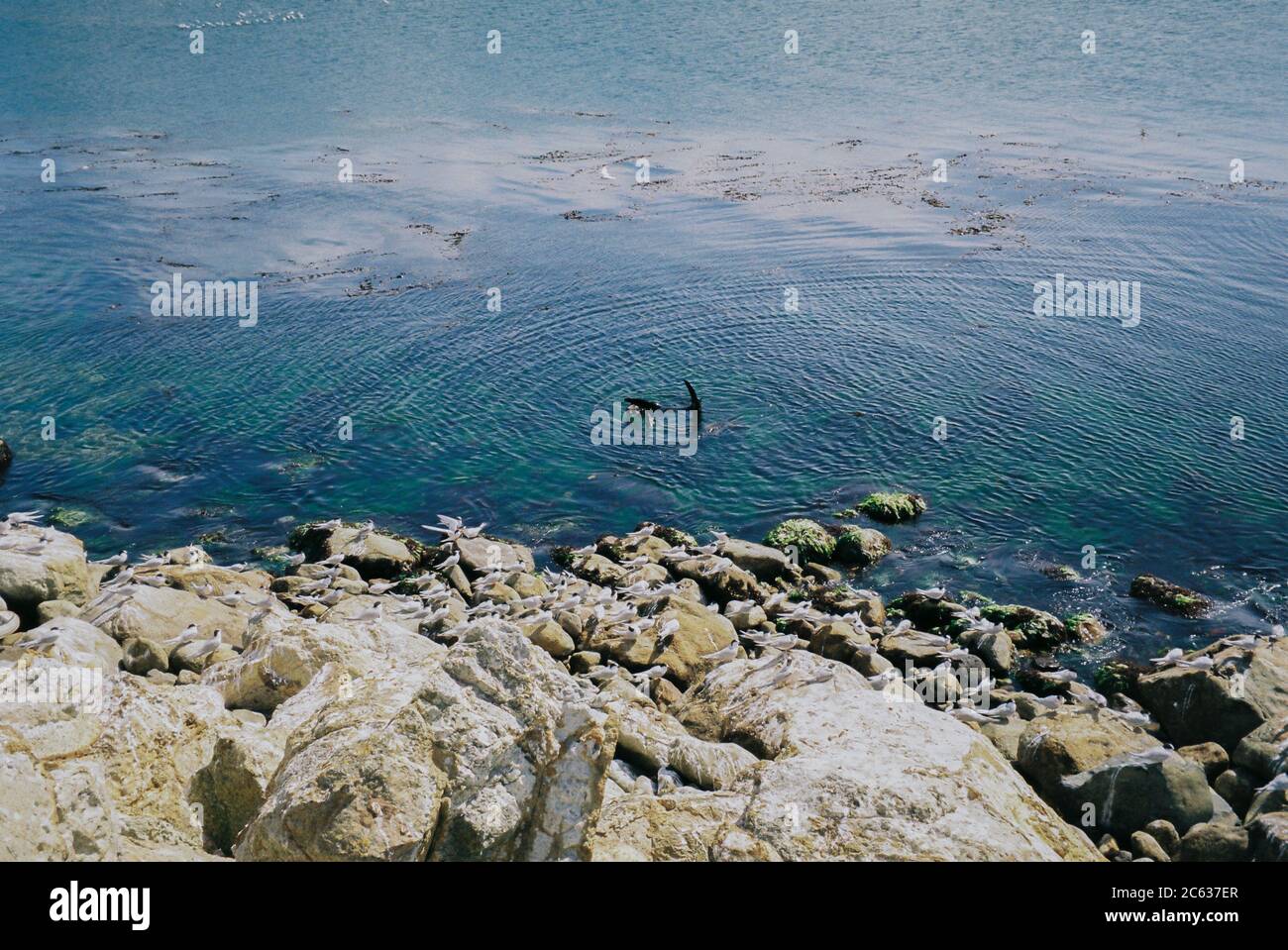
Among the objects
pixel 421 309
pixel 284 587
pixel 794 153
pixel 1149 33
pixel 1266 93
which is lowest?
pixel 284 587

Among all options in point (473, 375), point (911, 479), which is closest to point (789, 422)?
point (911, 479)

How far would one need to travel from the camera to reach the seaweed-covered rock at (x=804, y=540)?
31344 millimetres

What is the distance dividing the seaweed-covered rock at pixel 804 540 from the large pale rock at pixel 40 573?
61.5 feet

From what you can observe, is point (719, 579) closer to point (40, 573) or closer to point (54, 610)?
point (54, 610)

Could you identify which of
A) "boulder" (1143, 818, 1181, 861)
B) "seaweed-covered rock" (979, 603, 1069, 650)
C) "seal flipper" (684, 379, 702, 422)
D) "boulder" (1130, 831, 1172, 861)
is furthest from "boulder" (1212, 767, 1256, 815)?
"seal flipper" (684, 379, 702, 422)

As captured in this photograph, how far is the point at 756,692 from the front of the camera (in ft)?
68.1

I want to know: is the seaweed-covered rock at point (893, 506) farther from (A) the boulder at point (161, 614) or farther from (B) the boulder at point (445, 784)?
(B) the boulder at point (445, 784)

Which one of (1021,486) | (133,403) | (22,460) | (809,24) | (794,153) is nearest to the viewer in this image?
(1021,486)

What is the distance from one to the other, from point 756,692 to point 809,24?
344ft

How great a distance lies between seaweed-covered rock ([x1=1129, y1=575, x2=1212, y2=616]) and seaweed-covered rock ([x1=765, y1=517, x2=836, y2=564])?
27.8 ft

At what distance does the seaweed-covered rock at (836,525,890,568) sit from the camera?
31.1m

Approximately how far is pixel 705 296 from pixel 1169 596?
2790 centimetres

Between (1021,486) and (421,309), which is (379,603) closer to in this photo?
(1021,486)

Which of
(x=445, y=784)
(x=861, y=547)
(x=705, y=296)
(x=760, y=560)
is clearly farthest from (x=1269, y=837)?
(x=705, y=296)
